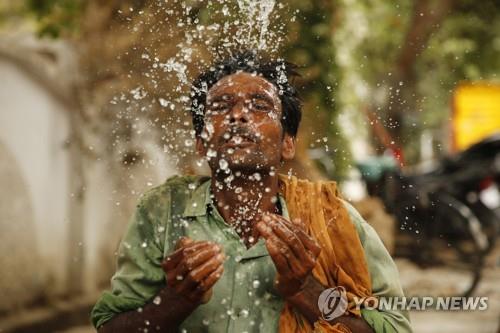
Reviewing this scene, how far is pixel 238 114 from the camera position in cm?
192

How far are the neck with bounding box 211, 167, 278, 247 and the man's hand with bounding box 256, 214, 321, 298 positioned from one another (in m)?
0.20

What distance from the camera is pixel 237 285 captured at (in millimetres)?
1904

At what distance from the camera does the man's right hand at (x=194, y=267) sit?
1681 mm

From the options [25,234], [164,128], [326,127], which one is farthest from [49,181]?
[326,127]

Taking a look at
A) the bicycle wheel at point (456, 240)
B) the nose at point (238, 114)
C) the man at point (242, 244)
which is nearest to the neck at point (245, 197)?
the man at point (242, 244)

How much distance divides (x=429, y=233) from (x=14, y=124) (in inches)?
112

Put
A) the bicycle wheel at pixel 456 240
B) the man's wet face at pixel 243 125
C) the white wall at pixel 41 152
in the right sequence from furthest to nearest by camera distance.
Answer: the bicycle wheel at pixel 456 240
the white wall at pixel 41 152
the man's wet face at pixel 243 125

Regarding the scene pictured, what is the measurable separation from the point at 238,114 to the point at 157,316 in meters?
0.51

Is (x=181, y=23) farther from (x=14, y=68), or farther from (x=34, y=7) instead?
(x=34, y=7)

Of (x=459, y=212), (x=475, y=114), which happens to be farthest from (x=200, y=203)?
(x=475, y=114)

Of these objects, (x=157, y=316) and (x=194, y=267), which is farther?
(x=157, y=316)

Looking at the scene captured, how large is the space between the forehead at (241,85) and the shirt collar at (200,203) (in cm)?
24

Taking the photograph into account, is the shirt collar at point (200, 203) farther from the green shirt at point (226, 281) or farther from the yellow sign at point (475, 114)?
the yellow sign at point (475, 114)

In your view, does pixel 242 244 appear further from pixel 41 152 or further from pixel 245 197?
pixel 41 152
